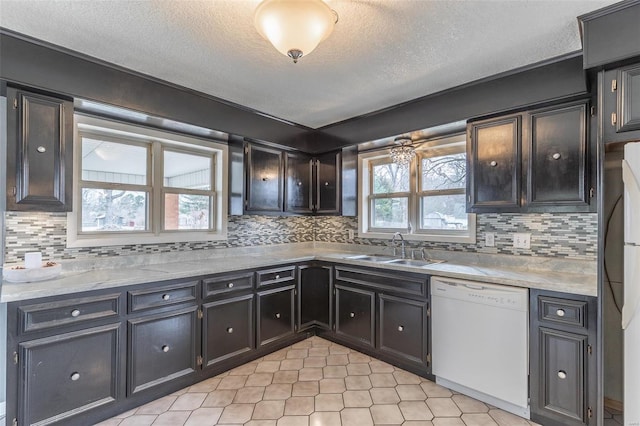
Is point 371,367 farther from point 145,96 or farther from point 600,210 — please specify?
point 145,96

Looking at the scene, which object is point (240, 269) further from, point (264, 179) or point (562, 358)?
point (562, 358)

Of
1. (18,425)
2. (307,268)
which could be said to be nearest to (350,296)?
(307,268)

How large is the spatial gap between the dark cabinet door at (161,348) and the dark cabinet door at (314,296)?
1170mm

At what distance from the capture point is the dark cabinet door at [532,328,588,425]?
183cm

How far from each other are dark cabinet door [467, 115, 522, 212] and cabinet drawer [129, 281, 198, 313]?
2380 millimetres

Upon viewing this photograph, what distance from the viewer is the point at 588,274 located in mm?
2219

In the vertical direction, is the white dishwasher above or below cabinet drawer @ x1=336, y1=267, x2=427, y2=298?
below

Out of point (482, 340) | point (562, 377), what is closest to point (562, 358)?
point (562, 377)

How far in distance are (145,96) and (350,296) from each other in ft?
8.27

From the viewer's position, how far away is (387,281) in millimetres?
2787

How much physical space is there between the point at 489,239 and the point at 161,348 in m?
2.83

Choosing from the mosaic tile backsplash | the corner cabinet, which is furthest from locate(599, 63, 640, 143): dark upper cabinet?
the corner cabinet

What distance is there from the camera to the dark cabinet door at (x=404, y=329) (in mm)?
2551

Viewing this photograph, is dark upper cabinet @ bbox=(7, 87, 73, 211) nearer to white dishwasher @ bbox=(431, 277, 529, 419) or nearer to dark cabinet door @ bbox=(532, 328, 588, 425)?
white dishwasher @ bbox=(431, 277, 529, 419)
